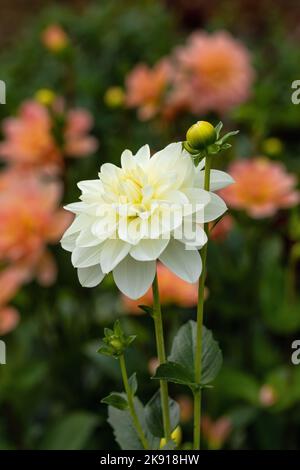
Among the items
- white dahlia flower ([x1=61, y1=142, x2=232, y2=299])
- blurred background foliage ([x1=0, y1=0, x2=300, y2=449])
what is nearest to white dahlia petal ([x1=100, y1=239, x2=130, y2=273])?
white dahlia flower ([x1=61, y1=142, x2=232, y2=299])

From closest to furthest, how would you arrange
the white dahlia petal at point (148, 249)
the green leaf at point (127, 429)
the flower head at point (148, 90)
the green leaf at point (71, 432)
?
the white dahlia petal at point (148, 249) < the green leaf at point (127, 429) < the green leaf at point (71, 432) < the flower head at point (148, 90)

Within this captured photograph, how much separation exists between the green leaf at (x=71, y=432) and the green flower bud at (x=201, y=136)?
62 cm

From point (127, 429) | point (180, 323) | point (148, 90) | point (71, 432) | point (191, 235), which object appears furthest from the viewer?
point (148, 90)

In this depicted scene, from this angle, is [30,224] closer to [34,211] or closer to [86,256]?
[34,211]

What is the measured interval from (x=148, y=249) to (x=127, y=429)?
17 cm

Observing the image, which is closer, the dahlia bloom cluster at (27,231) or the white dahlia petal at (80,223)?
the white dahlia petal at (80,223)

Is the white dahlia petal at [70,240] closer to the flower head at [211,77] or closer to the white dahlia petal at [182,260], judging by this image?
the white dahlia petal at [182,260]

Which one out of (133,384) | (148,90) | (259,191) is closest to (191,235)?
(133,384)

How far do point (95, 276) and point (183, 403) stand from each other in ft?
2.13

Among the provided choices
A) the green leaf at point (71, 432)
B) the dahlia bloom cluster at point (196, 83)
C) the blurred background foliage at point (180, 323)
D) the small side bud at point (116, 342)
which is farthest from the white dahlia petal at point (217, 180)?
the dahlia bloom cluster at point (196, 83)

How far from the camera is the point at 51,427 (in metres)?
1.03

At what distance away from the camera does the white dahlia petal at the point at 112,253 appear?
0.44m

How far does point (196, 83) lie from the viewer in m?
1.40

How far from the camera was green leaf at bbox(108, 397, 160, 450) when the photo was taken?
0.54 metres
